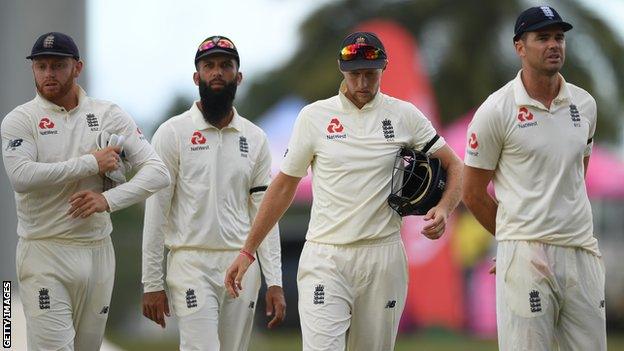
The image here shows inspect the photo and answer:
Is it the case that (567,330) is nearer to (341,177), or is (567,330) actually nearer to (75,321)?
(341,177)

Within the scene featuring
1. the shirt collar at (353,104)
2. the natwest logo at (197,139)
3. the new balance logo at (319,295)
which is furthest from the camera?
the natwest logo at (197,139)

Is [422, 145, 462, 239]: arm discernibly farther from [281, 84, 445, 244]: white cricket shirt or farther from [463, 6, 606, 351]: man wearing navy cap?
[463, 6, 606, 351]: man wearing navy cap

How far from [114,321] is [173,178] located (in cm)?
2096

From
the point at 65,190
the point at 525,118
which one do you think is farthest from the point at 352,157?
the point at 65,190

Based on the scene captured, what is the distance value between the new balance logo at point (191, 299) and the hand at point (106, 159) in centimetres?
107

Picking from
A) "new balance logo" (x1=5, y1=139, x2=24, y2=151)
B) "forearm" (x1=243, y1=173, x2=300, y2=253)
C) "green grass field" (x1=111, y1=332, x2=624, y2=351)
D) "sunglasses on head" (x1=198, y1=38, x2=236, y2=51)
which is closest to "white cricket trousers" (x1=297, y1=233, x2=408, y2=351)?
"forearm" (x1=243, y1=173, x2=300, y2=253)

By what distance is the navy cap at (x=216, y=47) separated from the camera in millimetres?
9844

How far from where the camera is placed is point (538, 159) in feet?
27.1

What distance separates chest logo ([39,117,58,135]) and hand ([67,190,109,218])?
464 mm

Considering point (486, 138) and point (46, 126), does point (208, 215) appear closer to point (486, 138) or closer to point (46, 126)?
point (46, 126)

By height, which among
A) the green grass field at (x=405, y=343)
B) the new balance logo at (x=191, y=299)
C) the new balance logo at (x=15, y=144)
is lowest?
the green grass field at (x=405, y=343)

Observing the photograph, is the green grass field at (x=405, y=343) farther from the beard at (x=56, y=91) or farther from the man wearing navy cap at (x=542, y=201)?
the man wearing navy cap at (x=542, y=201)

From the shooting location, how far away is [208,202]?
977cm

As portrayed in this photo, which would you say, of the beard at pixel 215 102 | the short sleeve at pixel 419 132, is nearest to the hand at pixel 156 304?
the beard at pixel 215 102
